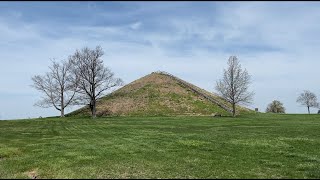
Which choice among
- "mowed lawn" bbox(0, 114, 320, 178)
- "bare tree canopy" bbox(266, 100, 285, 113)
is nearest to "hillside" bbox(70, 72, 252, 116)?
"bare tree canopy" bbox(266, 100, 285, 113)

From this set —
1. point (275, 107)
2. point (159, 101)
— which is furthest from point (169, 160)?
point (275, 107)

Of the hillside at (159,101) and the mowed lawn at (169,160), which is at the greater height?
the hillside at (159,101)

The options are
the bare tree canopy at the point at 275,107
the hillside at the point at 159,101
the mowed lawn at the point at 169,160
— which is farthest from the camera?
the bare tree canopy at the point at 275,107

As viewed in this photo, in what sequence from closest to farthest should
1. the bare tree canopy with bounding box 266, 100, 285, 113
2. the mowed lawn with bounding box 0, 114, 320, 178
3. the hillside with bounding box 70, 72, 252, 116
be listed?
the mowed lawn with bounding box 0, 114, 320, 178
the hillside with bounding box 70, 72, 252, 116
the bare tree canopy with bounding box 266, 100, 285, 113

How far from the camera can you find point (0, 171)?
21219 millimetres

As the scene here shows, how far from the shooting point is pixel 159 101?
3981 inches

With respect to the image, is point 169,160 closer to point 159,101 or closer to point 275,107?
point 159,101

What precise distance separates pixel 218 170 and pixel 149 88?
302ft

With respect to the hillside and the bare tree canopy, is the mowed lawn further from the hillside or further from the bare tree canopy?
the bare tree canopy

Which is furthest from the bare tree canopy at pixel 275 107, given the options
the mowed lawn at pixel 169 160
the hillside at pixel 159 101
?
the mowed lawn at pixel 169 160

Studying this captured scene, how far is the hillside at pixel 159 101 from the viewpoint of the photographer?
94625 millimetres

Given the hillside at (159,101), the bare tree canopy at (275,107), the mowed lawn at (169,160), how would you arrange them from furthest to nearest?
the bare tree canopy at (275,107) < the hillside at (159,101) < the mowed lawn at (169,160)

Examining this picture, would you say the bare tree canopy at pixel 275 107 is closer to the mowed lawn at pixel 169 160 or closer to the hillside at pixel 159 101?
the hillside at pixel 159 101

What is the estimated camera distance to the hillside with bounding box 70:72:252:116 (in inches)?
3725
